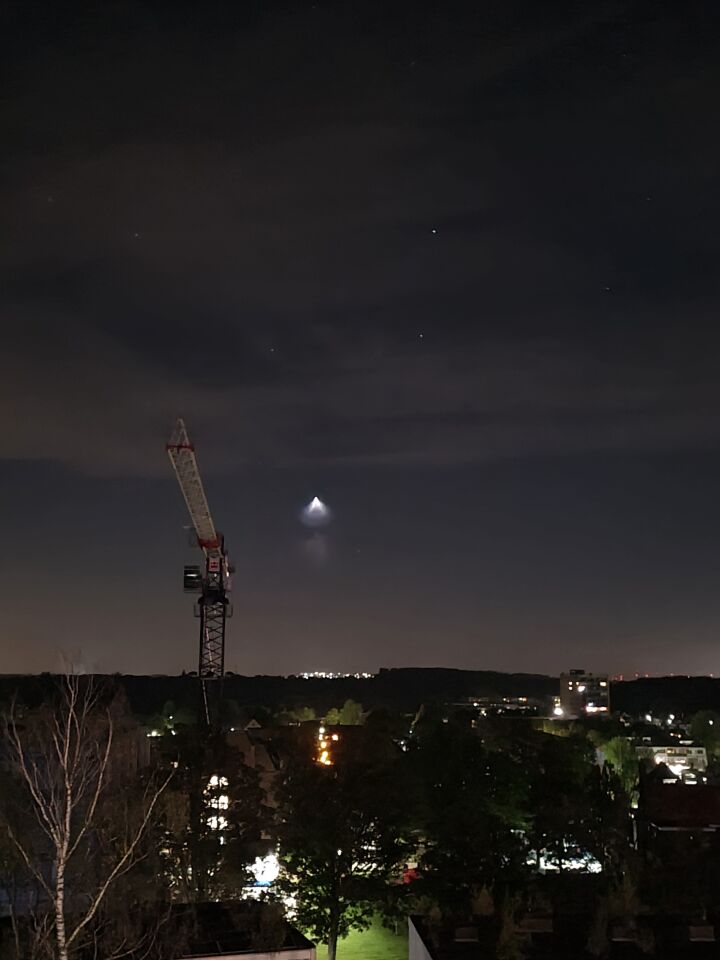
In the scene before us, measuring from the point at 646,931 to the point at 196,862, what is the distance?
8.11m

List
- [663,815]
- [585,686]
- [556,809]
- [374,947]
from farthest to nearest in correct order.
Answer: [585,686] → [663,815] → [556,809] → [374,947]

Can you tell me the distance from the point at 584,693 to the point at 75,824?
4442 inches

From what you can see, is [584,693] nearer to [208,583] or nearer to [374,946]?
[208,583]

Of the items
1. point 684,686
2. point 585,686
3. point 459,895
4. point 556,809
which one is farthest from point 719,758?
point 684,686

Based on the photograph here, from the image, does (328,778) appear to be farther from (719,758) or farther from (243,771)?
(719,758)

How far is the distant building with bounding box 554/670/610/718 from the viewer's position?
11750 cm

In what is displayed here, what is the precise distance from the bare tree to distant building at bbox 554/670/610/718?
A: 105 meters

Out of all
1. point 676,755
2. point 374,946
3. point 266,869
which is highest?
point 266,869

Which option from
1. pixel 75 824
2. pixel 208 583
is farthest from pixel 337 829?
pixel 208 583

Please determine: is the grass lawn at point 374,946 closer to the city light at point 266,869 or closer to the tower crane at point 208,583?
the city light at point 266,869

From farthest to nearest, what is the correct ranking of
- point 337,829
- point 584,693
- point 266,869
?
point 584,693, point 266,869, point 337,829

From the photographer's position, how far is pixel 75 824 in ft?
47.8

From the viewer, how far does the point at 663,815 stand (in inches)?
1002

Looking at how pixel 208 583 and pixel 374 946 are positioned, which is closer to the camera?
pixel 374 946
